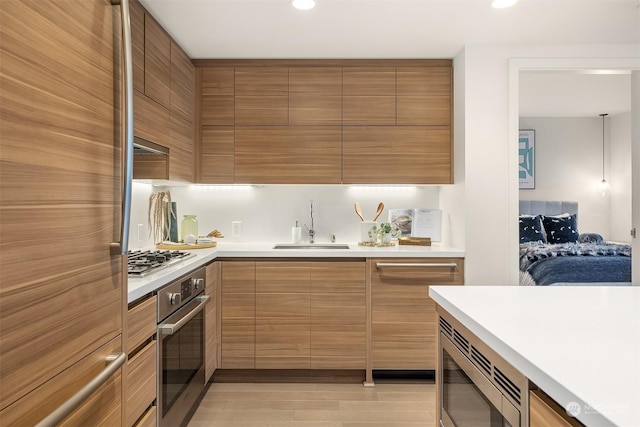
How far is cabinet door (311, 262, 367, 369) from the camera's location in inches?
109

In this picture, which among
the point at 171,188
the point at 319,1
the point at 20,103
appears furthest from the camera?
the point at 171,188

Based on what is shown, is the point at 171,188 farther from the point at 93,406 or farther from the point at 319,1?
the point at 93,406

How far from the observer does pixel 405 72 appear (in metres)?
3.04

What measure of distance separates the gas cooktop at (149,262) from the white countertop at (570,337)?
1.22 meters

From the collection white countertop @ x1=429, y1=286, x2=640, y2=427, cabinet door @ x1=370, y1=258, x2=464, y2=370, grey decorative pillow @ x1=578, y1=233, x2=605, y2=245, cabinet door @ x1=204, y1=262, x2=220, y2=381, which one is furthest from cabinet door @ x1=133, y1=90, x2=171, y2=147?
grey decorative pillow @ x1=578, y1=233, x2=605, y2=245

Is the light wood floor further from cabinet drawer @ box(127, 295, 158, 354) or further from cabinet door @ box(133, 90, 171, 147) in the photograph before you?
cabinet door @ box(133, 90, 171, 147)

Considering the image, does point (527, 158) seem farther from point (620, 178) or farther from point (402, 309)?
point (402, 309)

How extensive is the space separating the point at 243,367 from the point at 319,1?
2.35 meters

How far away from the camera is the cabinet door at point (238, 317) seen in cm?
277

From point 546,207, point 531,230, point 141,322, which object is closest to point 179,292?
point 141,322

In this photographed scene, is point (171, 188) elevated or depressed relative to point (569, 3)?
depressed

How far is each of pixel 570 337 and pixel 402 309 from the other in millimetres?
1937

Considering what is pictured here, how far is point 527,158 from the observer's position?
20.1 ft

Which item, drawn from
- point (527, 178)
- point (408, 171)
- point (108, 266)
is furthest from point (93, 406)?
point (527, 178)
